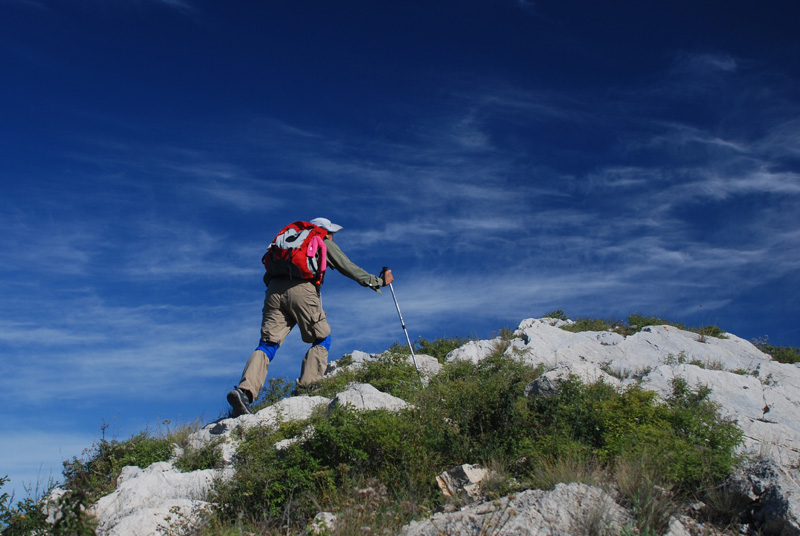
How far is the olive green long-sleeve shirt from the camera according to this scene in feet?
32.7

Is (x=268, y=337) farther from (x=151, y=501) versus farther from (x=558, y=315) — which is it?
(x=558, y=315)

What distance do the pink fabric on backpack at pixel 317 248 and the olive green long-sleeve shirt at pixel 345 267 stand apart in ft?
0.68

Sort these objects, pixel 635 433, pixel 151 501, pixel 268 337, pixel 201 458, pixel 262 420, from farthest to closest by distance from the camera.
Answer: pixel 268 337
pixel 262 420
pixel 201 458
pixel 635 433
pixel 151 501

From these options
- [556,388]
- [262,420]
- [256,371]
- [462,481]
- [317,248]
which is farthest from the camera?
[317,248]

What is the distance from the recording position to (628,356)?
10.9 metres

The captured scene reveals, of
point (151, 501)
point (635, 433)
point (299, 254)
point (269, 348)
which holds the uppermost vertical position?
point (299, 254)

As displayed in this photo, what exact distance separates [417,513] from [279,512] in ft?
4.15

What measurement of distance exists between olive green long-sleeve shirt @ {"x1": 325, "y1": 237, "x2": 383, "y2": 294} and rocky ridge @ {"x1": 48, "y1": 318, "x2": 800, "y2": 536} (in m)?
Result: 1.97

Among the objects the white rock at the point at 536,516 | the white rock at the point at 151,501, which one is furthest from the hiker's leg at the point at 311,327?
the white rock at the point at 536,516

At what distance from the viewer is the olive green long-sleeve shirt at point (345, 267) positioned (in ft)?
32.7

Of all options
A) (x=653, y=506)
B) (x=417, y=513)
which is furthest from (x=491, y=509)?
(x=653, y=506)

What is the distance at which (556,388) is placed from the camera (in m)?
6.62

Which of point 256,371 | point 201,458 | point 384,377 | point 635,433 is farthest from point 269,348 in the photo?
point 635,433

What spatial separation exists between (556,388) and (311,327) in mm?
4755
